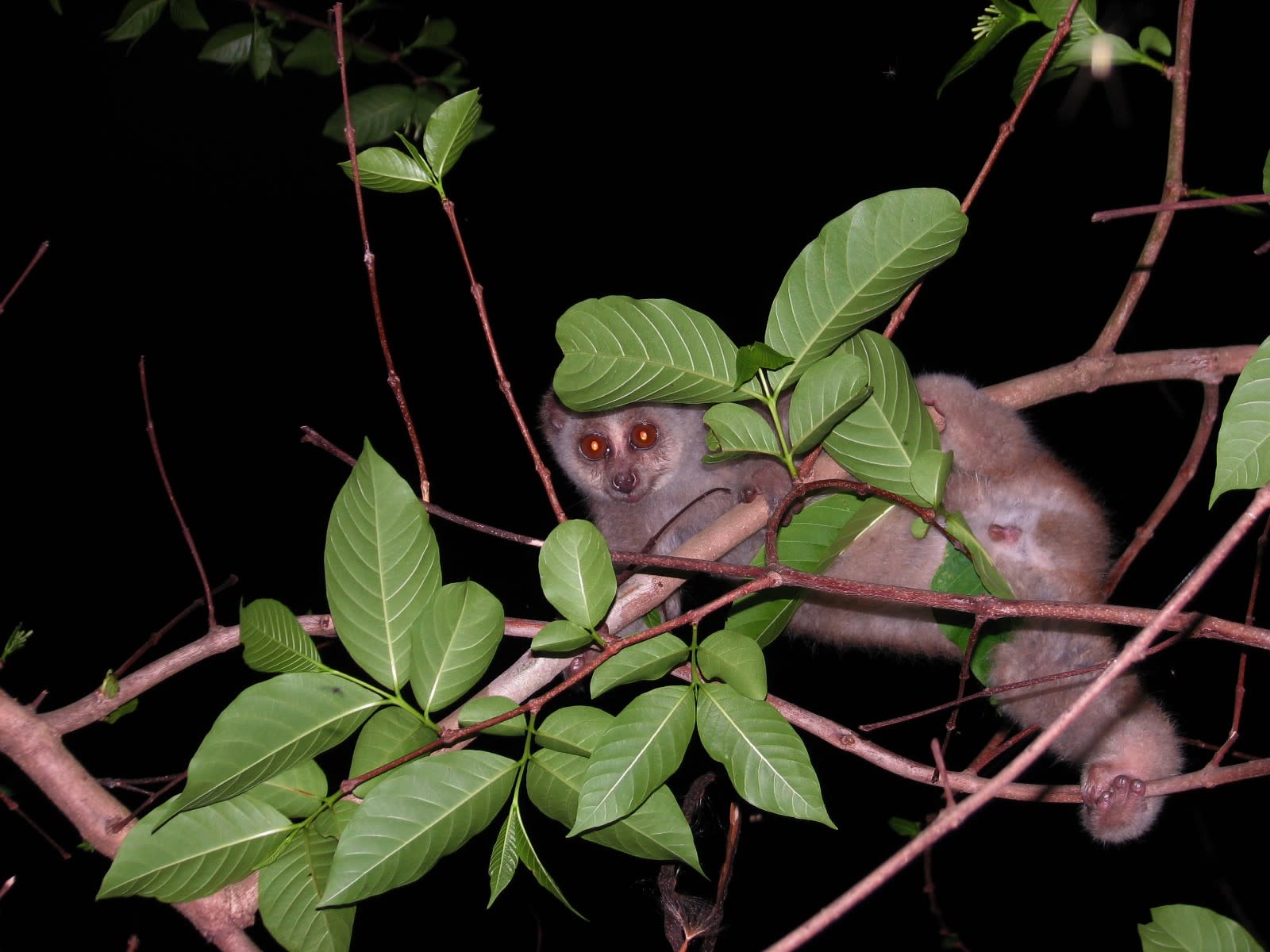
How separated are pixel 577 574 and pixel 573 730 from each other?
253mm

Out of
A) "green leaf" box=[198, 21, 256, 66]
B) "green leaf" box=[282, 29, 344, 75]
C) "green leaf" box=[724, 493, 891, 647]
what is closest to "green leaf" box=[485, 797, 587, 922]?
"green leaf" box=[724, 493, 891, 647]

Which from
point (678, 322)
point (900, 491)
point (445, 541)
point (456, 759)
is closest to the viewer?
point (456, 759)

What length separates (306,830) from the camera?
1536 millimetres

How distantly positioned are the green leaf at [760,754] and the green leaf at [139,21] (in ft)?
7.90

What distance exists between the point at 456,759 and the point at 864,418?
0.87 metres

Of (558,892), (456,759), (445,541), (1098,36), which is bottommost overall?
(445,541)

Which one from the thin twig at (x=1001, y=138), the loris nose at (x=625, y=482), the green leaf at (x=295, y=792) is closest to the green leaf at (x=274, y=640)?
the green leaf at (x=295, y=792)

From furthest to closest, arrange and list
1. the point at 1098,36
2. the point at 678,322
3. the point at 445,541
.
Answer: the point at 445,541 → the point at 1098,36 → the point at 678,322

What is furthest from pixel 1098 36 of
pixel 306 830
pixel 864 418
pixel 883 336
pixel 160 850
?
pixel 160 850

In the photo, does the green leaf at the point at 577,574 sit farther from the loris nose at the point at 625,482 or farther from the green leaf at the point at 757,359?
the loris nose at the point at 625,482

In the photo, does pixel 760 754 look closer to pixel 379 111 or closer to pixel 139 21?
pixel 379 111

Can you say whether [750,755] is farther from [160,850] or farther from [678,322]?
[160,850]

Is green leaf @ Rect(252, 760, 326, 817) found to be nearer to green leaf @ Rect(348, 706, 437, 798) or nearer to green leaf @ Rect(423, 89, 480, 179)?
green leaf @ Rect(348, 706, 437, 798)

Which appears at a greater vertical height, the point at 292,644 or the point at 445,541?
the point at 292,644
